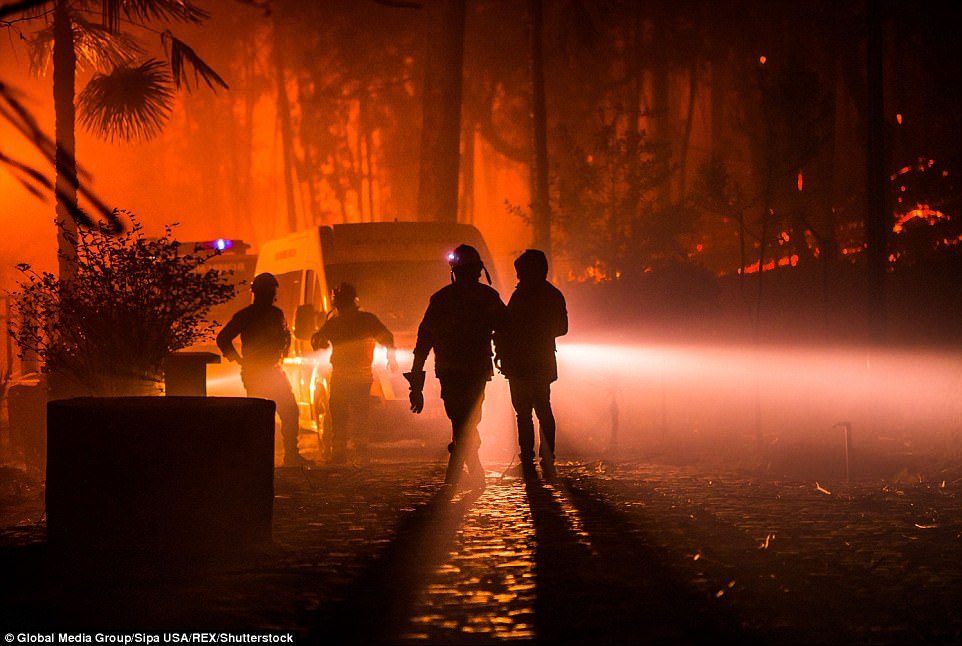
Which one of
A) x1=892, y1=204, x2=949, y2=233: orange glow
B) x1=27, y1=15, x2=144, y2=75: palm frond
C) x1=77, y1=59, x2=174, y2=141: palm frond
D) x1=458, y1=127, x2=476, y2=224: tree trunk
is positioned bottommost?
x1=892, y1=204, x2=949, y2=233: orange glow

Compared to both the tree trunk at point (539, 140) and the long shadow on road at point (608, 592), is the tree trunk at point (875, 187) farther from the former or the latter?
the tree trunk at point (539, 140)

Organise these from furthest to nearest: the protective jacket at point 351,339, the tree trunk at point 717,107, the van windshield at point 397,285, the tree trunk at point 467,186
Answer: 1. the tree trunk at point 467,186
2. the tree trunk at point 717,107
3. the van windshield at point 397,285
4. the protective jacket at point 351,339

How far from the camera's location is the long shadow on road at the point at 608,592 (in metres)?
5.80

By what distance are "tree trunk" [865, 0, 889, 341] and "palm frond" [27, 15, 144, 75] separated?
25.4ft

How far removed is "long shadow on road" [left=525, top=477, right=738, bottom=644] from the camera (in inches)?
229

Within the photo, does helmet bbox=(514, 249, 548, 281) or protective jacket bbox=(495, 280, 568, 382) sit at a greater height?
helmet bbox=(514, 249, 548, 281)

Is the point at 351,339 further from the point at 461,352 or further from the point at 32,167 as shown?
the point at 32,167

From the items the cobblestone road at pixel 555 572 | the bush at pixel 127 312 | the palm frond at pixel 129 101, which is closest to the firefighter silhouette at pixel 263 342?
the bush at pixel 127 312

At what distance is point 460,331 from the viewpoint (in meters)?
10.9

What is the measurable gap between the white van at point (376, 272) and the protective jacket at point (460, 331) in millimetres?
4235

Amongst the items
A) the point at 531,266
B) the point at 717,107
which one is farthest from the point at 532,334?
the point at 717,107

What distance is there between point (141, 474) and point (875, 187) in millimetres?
9121

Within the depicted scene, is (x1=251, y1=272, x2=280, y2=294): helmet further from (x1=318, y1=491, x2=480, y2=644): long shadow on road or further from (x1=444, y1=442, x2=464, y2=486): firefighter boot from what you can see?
(x1=318, y1=491, x2=480, y2=644): long shadow on road

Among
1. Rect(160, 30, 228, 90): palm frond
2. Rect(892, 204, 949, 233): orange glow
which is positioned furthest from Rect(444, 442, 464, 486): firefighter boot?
Rect(892, 204, 949, 233): orange glow
